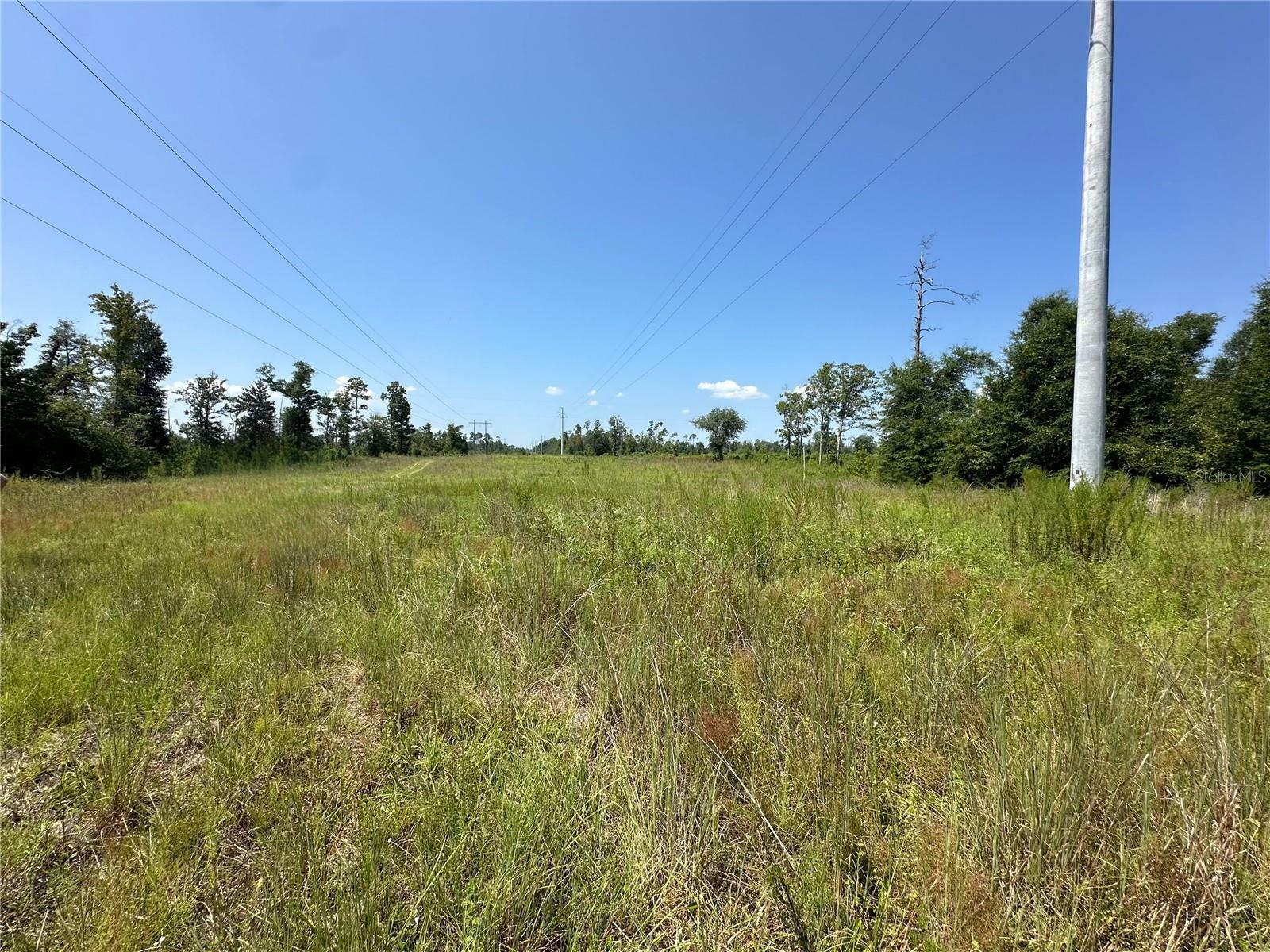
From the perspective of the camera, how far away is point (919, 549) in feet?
13.7

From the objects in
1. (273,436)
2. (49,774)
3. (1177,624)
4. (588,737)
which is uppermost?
(273,436)

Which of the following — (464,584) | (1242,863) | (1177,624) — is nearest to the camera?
(1242,863)

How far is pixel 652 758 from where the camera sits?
5.32ft

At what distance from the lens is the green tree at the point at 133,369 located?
2414cm

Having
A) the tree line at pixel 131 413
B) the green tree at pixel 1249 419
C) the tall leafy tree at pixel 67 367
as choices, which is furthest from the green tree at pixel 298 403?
the green tree at pixel 1249 419

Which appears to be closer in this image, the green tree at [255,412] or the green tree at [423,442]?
the green tree at [255,412]

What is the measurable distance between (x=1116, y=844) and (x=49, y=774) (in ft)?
12.8

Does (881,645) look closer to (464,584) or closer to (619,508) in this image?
(464,584)

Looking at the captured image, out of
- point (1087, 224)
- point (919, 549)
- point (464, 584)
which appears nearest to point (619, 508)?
point (464, 584)

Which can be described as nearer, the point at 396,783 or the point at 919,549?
the point at 396,783

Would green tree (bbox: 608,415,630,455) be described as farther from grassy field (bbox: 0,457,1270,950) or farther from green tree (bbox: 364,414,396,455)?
grassy field (bbox: 0,457,1270,950)

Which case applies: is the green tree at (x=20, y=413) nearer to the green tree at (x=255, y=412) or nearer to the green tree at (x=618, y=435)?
the green tree at (x=255, y=412)

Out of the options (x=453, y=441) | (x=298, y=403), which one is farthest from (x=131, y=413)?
(x=453, y=441)

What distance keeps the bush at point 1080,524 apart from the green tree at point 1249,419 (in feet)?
35.0
